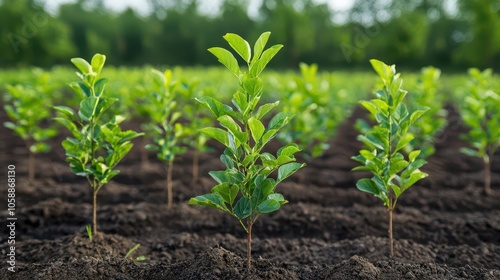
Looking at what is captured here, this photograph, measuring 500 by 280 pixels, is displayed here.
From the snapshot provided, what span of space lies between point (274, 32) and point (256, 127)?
4467 cm

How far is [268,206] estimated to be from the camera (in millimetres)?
3166

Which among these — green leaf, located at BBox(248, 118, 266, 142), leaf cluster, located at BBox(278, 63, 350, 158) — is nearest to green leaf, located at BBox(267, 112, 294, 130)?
green leaf, located at BBox(248, 118, 266, 142)

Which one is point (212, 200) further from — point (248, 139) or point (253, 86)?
point (253, 86)

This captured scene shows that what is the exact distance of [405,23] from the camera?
1436 inches

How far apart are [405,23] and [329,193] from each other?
33107 millimetres

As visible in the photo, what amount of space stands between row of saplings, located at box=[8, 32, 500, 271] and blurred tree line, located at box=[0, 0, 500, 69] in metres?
29.0

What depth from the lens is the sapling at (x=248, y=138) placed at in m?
3.03

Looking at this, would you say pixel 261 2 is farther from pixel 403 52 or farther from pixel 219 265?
pixel 219 265

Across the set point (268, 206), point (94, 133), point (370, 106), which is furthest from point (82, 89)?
point (370, 106)

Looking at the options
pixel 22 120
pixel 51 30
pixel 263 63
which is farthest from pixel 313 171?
pixel 51 30

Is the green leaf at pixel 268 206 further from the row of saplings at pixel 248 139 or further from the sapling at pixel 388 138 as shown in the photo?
the sapling at pixel 388 138

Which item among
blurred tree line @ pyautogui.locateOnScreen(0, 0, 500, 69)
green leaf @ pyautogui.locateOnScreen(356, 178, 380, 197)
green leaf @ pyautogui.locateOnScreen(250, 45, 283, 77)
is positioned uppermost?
blurred tree line @ pyautogui.locateOnScreen(0, 0, 500, 69)

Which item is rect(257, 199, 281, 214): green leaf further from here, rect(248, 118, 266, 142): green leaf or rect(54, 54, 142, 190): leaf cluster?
rect(54, 54, 142, 190): leaf cluster

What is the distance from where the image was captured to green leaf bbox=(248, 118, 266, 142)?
9.80ft
